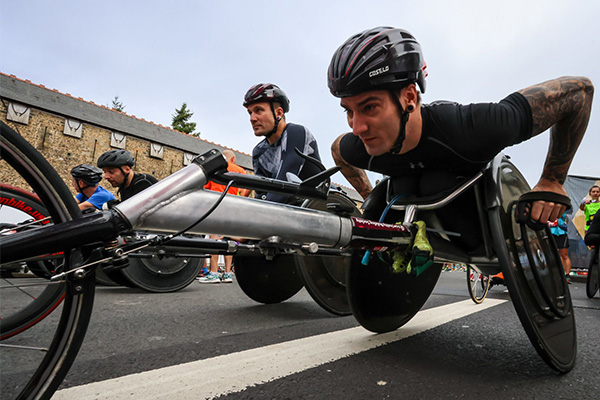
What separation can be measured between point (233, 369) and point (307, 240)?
0.69 m

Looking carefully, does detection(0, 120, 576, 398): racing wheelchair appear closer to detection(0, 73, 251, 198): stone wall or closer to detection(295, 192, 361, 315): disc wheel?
detection(295, 192, 361, 315): disc wheel

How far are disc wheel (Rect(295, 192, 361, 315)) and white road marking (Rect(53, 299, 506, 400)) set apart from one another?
20.7 inches

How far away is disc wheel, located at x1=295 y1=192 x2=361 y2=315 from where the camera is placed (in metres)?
2.80

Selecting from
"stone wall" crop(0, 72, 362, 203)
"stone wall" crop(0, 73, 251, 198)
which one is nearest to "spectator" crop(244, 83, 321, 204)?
"stone wall" crop(0, 73, 251, 198)

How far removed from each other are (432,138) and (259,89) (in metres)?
2.20

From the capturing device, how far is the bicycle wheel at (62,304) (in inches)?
39.0

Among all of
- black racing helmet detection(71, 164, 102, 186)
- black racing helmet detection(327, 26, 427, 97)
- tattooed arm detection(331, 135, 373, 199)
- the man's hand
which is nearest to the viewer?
black racing helmet detection(327, 26, 427, 97)

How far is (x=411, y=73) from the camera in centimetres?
158

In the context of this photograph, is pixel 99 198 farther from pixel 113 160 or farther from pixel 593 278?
pixel 593 278

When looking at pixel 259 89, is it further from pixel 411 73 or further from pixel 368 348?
pixel 368 348

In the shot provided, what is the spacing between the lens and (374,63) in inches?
60.2

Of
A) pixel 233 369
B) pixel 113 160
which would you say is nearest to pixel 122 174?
pixel 113 160

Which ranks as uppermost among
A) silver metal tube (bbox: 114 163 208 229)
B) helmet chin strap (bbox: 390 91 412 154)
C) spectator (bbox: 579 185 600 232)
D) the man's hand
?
helmet chin strap (bbox: 390 91 412 154)

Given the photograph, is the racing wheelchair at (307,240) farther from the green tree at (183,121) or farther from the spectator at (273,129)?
the green tree at (183,121)
